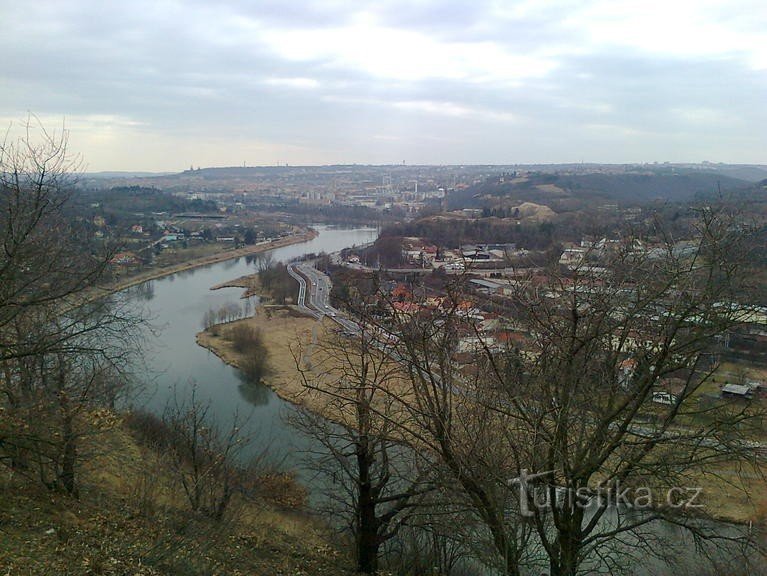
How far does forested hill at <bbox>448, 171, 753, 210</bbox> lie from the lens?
29.2 meters

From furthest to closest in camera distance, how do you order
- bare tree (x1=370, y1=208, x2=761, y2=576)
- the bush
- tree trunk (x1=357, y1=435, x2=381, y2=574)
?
the bush → tree trunk (x1=357, y1=435, x2=381, y2=574) → bare tree (x1=370, y1=208, x2=761, y2=576)

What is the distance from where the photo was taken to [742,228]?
1581 mm

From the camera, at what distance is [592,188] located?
107 feet

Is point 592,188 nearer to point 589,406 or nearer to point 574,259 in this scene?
point 574,259

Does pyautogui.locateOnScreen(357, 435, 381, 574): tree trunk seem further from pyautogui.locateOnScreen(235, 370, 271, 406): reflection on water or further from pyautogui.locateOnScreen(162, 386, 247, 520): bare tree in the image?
pyautogui.locateOnScreen(235, 370, 271, 406): reflection on water

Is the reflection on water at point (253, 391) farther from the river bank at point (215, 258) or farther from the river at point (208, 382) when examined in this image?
the river bank at point (215, 258)

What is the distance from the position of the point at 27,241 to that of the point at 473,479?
1.64 meters

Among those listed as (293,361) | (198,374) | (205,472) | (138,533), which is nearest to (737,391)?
(205,472)

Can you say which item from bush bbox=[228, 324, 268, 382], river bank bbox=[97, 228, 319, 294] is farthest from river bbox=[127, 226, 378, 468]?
river bank bbox=[97, 228, 319, 294]

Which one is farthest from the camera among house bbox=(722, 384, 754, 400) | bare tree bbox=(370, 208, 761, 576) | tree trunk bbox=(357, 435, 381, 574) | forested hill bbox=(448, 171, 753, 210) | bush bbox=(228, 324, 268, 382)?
forested hill bbox=(448, 171, 753, 210)

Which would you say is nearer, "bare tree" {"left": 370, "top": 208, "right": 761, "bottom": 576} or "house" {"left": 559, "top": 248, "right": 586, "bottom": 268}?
"bare tree" {"left": 370, "top": 208, "right": 761, "bottom": 576}

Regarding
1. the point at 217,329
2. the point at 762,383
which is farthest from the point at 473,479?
the point at 217,329

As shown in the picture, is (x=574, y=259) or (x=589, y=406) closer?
(x=589, y=406)

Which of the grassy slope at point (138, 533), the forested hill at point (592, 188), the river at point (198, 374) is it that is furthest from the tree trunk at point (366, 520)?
the forested hill at point (592, 188)
